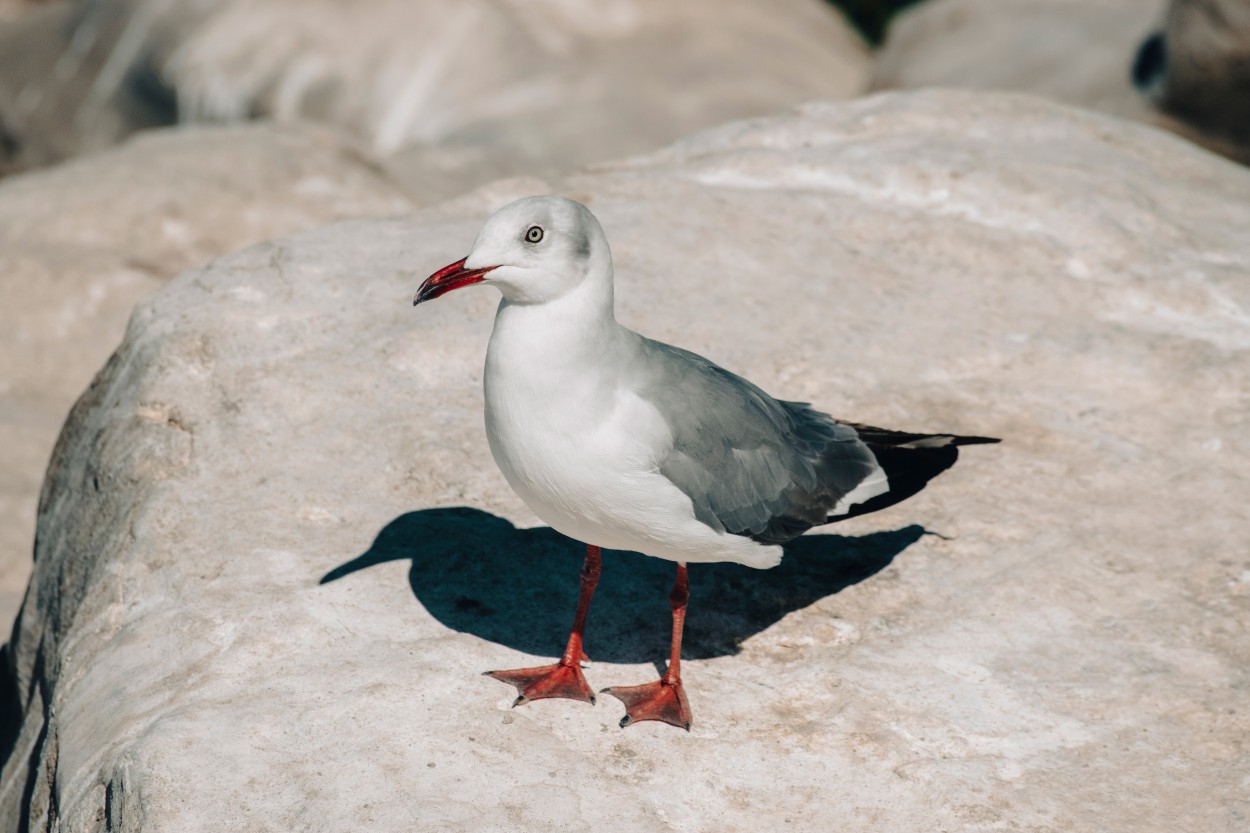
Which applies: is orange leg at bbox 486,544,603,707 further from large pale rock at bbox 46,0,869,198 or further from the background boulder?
large pale rock at bbox 46,0,869,198

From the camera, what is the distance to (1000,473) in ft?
16.9

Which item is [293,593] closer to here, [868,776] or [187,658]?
[187,658]

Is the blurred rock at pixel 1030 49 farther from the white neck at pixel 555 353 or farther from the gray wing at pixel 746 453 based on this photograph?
the white neck at pixel 555 353

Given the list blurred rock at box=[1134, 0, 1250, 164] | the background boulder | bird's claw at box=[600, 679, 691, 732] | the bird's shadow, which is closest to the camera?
bird's claw at box=[600, 679, 691, 732]

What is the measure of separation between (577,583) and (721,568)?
0.55 m

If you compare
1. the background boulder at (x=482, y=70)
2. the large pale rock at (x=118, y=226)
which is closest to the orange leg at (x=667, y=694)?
the large pale rock at (x=118, y=226)

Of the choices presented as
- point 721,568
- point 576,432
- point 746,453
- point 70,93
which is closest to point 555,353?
point 576,432

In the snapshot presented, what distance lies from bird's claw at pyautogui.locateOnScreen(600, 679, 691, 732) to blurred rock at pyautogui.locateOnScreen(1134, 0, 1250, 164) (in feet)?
28.2

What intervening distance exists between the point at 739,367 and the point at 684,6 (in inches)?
363

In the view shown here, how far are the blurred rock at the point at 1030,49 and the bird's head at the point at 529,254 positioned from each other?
8.87 meters

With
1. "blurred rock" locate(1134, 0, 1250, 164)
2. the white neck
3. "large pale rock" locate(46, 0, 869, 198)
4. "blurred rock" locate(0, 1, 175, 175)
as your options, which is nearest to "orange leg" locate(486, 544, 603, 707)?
the white neck

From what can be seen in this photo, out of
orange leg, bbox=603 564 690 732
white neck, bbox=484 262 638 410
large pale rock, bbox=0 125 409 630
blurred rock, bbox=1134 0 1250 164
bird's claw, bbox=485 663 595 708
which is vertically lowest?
large pale rock, bbox=0 125 409 630

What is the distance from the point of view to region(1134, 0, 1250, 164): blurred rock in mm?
10266

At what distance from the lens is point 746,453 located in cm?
410
